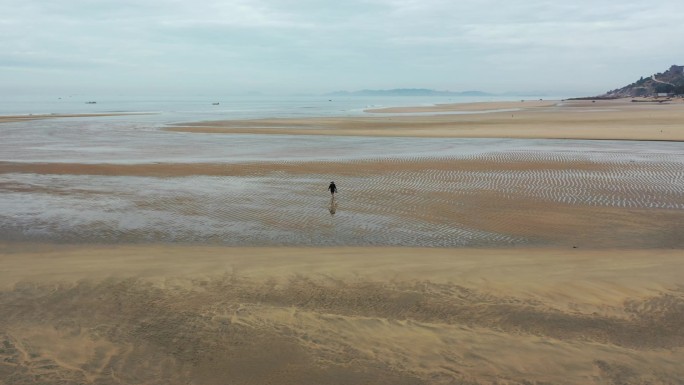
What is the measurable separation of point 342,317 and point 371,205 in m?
9.09

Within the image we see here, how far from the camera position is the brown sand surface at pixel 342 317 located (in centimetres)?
659

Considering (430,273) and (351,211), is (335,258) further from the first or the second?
(351,211)

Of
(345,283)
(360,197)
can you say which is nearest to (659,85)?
(360,197)

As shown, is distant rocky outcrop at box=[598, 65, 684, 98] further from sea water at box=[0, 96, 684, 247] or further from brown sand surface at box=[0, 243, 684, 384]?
→ brown sand surface at box=[0, 243, 684, 384]

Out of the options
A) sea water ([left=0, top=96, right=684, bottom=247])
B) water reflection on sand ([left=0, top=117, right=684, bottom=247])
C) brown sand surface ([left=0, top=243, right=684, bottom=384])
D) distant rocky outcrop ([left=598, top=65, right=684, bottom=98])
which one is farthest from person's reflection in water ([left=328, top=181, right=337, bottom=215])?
distant rocky outcrop ([left=598, top=65, right=684, bottom=98])

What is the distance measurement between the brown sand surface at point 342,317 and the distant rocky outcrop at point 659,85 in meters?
145

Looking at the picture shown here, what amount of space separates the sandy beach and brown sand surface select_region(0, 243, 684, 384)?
4 cm

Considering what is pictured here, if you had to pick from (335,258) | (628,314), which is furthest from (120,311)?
(628,314)

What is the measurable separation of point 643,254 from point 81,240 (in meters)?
13.8

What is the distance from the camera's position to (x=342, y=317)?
8094 millimetres

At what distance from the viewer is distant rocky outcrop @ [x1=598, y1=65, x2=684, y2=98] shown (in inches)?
5737

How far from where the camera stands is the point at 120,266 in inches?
416

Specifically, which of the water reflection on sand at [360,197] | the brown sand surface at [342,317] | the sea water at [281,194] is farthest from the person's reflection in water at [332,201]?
the brown sand surface at [342,317]

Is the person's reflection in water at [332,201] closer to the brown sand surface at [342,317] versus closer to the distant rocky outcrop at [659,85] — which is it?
the brown sand surface at [342,317]
